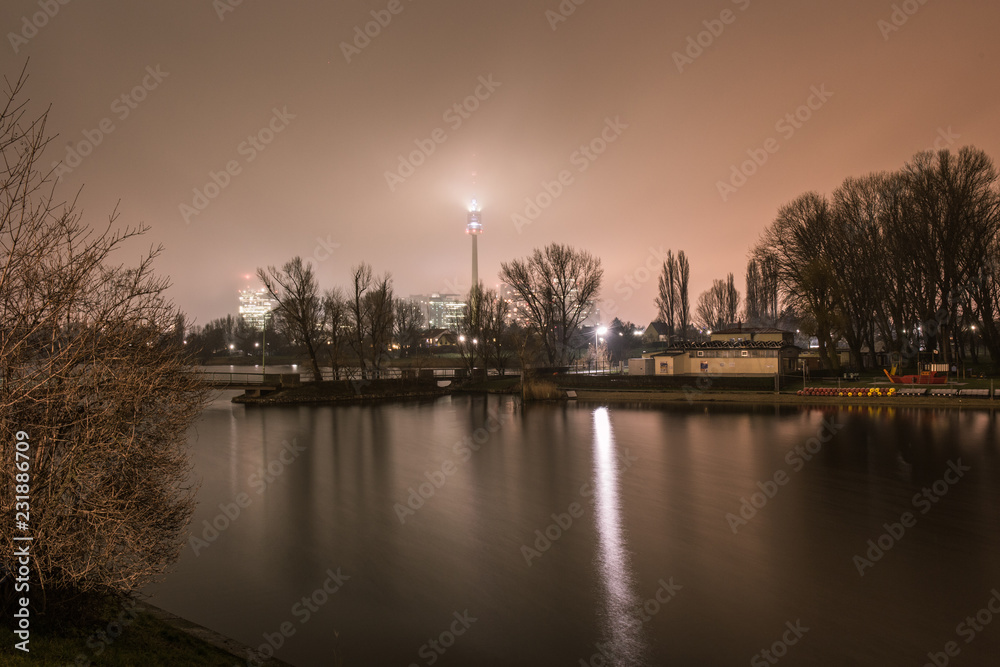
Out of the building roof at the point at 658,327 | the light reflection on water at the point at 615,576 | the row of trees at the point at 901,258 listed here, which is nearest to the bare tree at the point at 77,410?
the light reflection on water at the point at 615,576

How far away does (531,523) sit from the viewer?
10.9 m

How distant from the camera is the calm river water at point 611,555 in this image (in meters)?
6.46

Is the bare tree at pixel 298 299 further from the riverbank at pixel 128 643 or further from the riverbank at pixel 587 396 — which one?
the riverbank at pixel 128 643

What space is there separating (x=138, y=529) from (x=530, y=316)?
47.1 metres

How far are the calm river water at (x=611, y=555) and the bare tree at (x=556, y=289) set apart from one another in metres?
33.0

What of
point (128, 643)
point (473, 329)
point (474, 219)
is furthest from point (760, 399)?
point (474, 219)

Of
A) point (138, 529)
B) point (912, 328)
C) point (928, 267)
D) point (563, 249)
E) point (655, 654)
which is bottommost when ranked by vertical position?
point (655, 654)

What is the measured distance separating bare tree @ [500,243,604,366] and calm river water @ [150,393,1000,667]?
33.0m

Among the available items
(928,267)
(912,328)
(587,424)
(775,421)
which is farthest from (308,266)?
(912,328)

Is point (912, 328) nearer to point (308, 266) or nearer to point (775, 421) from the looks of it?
point (775, 421)

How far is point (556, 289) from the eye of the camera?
52469 mm

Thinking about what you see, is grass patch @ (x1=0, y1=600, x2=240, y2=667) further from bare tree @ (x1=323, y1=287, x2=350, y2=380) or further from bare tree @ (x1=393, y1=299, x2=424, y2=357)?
bare tree @ (x1=393, y1=299, x2=424, y2=357)

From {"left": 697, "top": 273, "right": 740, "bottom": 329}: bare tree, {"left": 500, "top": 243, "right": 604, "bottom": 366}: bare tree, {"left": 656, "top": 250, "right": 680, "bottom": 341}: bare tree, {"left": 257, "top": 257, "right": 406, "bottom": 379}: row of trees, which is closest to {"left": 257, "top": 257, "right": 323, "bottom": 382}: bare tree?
{"left": 257, "top": 257, "right": 406, "bottom": 379}: row of trees

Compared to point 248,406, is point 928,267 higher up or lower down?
higher up
